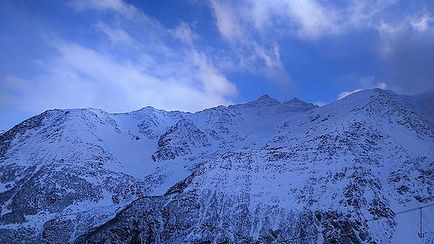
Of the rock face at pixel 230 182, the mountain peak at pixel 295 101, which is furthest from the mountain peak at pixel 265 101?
the rock face at pixel 230 182

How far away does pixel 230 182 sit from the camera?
7969 centimetres

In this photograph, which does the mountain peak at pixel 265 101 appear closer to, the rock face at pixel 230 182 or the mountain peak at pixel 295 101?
the mountain peak at pixel 295 101

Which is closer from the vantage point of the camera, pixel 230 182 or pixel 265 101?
pixel 230 182

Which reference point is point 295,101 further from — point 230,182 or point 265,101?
point 230,182

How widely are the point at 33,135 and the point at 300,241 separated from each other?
280 ft

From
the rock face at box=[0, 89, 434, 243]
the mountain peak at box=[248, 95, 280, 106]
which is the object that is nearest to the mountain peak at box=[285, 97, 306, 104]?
the mountain peak at box=[248, 95, 280, 106]

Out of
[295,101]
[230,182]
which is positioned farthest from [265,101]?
[230,182]

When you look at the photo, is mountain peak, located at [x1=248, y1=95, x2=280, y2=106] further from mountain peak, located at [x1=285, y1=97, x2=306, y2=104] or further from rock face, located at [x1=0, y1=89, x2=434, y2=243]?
rock face, located at [x1=0, y1=89, x2=434, y2=243]

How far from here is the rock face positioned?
220ft

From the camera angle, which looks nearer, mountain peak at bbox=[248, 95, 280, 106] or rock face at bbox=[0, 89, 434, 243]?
rock face at bbox=[0, 89, 434, 243]

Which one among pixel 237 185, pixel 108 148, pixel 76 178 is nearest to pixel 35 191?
pixel 76 178

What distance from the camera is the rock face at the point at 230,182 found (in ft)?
220

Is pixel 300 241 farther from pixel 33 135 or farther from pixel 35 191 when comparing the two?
pixel 33 135

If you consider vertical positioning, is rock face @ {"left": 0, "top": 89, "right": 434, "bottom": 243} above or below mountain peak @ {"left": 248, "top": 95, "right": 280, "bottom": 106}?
below
